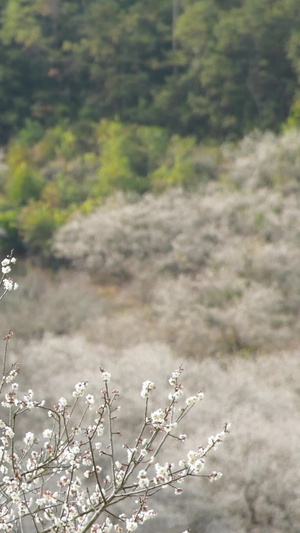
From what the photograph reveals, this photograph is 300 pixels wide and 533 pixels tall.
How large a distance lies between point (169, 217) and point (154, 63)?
8906 mm

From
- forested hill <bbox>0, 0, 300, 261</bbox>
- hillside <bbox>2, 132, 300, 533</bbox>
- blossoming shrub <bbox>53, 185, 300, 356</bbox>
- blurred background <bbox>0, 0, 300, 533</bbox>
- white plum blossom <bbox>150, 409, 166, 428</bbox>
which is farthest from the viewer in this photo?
forested hill <bbox>0, 0, 300, 261</bbox>

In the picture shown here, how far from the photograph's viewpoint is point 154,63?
73.7 ft

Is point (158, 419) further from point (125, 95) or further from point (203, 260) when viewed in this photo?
point (125, 95)

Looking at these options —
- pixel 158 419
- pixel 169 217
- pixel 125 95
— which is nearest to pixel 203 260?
pixel 169 217

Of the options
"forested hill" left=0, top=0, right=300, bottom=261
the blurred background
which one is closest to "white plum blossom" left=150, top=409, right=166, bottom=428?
the blurred background

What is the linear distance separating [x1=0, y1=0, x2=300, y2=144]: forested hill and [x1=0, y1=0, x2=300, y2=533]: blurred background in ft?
0.22

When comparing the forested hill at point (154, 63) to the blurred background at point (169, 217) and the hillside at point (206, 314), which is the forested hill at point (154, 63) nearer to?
the blurred background at point (169, 217)

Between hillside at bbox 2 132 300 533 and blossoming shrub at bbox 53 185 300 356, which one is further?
blossoming shrub at bbox 53 185 300 356

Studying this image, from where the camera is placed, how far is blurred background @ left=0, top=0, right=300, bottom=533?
25.7 feet

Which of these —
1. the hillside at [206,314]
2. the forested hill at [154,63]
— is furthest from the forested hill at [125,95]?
the hillside at [206,314]

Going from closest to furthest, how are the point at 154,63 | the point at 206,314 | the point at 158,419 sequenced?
the point at 158,419
the point at 206,314
the point at 154,63

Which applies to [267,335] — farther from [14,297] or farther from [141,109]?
[141,109]

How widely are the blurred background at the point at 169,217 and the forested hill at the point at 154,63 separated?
0.07m

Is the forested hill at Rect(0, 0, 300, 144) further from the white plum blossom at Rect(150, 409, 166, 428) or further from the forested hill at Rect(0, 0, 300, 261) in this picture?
the white plum blossom at Rect(150, 409, 166, 428)
